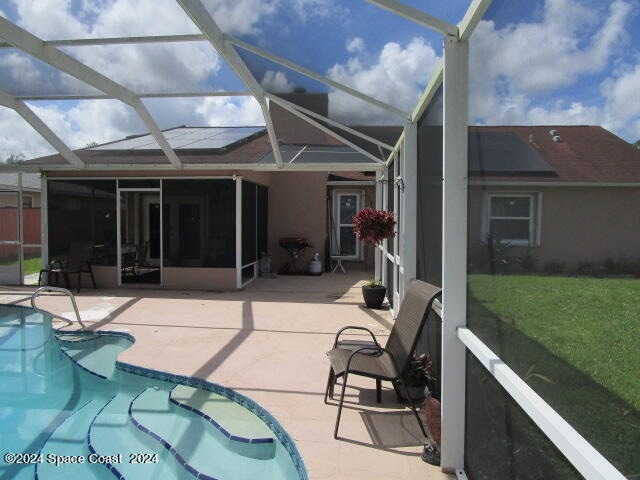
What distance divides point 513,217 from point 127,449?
3.22 metres

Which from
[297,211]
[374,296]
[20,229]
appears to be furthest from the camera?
[297,211]

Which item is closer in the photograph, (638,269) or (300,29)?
(638,269)

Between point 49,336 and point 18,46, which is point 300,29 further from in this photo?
point 49,336

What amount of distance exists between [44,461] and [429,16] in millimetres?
3988

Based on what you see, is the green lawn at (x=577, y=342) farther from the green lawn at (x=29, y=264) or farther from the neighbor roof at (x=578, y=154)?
the green lawn at (x=29, y=264)

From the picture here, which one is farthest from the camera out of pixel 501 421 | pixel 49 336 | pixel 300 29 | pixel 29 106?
pixel 29 106

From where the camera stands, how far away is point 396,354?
3.86 metres

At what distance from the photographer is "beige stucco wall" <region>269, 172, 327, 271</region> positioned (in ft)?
Result: 42.9

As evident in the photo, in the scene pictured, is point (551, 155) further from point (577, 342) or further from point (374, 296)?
point (374, 296)

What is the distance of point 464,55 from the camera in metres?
2.65

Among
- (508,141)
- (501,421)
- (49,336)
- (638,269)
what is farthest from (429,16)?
(49,336)

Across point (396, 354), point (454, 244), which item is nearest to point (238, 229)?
point (396, 354)

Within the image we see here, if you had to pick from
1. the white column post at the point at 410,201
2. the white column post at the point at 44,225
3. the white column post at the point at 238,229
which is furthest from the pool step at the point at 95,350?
the white column post at the point at 44,225

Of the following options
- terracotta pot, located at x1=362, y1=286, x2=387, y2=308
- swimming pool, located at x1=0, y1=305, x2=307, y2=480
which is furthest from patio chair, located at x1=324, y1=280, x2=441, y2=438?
terracotta pot, located at x1=362, y1=286, x2=387, y2=308
